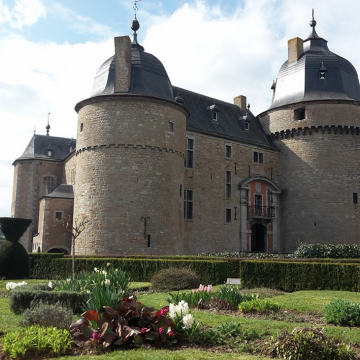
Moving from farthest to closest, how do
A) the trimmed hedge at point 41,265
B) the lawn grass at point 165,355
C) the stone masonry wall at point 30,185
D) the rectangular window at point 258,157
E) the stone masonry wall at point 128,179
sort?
the stone masonry wall at point 30,185 → the rectangular window at point 258,157 → the stone masonry wall at point 128,179 → the trimmed hedge at point 41,265 → the lawn grass at point 165,355

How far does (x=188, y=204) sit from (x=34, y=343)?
22006 millimetres

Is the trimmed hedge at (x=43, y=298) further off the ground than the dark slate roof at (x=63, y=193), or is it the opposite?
the dark slate roof at (x=63, y=193)

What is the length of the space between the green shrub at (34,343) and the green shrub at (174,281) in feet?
26.3

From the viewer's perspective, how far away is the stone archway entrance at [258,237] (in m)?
32.3

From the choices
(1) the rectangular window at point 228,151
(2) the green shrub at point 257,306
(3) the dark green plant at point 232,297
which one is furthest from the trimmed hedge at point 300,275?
(1) the rectangular window at point 228,151

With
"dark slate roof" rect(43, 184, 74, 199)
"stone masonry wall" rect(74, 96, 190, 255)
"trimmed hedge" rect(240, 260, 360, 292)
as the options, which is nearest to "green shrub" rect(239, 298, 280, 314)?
"trimmed hedge" rect(240, 260, 360, 292)

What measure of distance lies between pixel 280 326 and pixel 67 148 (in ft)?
114

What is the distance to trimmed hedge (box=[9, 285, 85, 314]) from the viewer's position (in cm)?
920

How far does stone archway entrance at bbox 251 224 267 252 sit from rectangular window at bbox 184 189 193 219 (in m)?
6.38

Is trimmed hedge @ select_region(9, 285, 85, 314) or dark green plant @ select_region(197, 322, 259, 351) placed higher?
trimmed hedge @ select_region(9, 285, 85, 314)

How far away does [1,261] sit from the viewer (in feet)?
64.4

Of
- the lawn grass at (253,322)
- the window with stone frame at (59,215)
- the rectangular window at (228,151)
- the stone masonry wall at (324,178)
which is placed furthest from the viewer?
the stone masonry wall at (324,178)

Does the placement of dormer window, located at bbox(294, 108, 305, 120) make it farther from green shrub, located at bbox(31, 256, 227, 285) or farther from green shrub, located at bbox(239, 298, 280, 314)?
green shrub, located at bbox(239, 298, 280, 314)

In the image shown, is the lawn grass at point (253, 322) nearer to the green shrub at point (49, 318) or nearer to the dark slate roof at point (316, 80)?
the green shrub at point (49, 318)
